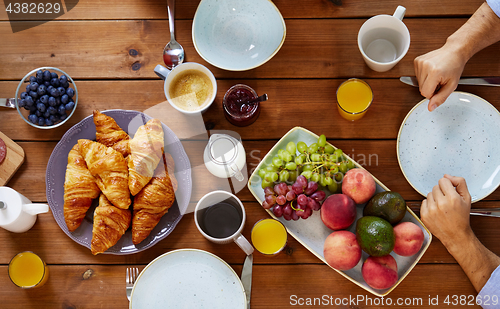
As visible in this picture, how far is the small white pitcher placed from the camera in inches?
45.6

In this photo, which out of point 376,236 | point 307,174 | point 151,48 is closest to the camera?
point 376,236

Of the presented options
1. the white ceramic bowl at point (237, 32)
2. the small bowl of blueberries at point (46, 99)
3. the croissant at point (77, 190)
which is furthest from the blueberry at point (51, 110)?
the white ceramic bowl at point (237, 32)

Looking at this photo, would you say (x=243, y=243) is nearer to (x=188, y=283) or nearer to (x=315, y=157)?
(x=188, y=283)

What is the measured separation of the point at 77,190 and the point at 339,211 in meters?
0.84

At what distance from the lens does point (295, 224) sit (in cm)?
121

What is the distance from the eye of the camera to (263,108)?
131cm

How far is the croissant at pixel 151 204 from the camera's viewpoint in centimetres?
114

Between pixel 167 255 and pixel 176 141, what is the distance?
383 millimetres

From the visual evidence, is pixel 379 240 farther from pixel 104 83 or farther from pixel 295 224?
pixel 104 83

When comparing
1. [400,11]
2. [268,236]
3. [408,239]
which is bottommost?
[268,236]

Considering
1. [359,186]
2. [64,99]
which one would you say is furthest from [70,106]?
[359,186]

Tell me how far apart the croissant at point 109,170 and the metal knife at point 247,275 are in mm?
445

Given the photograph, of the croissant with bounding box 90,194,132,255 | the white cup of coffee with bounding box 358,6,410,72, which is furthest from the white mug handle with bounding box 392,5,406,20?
the croissant with bounding box 90,194,132,255

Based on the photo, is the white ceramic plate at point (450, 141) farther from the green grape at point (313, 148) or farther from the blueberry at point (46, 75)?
the blueberry at point (46, 75)
